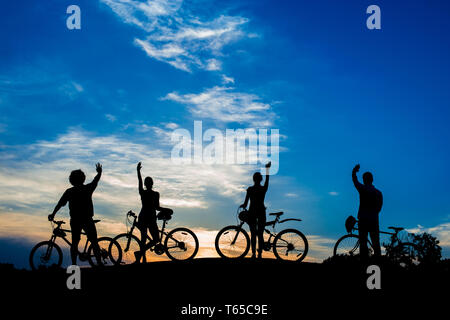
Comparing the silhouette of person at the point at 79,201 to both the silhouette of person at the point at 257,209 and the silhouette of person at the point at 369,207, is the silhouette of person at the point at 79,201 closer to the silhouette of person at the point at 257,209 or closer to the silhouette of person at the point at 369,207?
the silhouette of person at the point at 257,209

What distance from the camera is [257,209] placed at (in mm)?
11734

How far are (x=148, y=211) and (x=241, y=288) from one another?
A: 14.8 ft

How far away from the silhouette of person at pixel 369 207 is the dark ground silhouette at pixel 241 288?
3.45ft

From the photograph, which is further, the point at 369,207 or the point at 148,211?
the point at 148,211

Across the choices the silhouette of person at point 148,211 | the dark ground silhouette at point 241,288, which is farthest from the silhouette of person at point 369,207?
the silhouette of person at point 148,211

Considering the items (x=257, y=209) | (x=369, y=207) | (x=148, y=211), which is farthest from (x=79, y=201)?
(x=369, y=207)

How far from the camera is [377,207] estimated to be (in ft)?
37.8

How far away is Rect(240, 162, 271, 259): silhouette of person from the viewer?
1163 cm

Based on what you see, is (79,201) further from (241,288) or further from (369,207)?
(369,207)

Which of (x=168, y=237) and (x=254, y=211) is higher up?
(x=254, y=211)

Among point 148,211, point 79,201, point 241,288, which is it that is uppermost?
point 79,201
